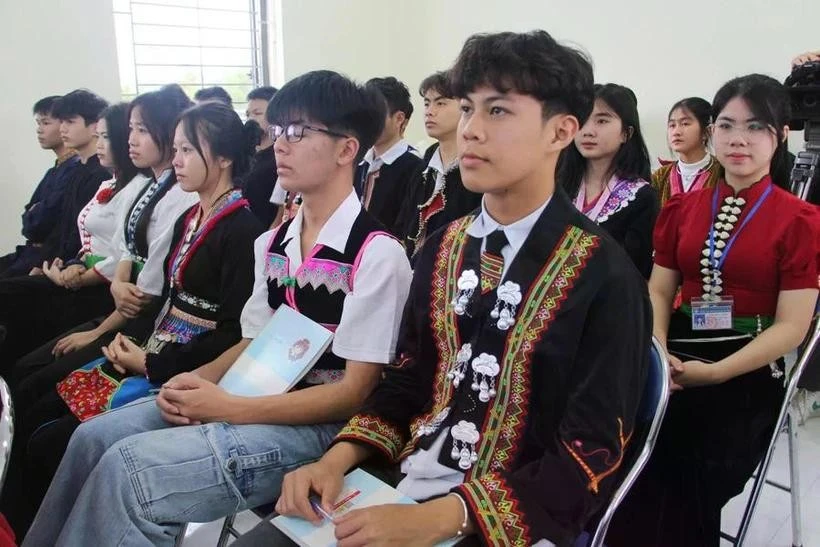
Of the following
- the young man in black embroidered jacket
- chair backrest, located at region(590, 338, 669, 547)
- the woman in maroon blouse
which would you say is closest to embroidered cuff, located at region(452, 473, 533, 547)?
the young man in black embroidered jacket

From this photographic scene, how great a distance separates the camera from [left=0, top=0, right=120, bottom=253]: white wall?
13.1ft

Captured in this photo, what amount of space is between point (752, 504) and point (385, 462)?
91cm

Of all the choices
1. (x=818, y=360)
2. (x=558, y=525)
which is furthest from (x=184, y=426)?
(x=818, y=360)

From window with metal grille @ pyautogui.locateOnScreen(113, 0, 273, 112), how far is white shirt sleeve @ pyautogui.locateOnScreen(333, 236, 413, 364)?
3.97m

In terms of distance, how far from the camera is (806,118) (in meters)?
1.92

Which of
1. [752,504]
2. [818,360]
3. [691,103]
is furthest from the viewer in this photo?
[691,103]

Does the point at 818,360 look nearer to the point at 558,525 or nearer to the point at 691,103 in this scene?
the point at 558,525

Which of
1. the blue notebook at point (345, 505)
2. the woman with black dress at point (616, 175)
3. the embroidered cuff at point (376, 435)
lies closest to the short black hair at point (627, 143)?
the woman with black dress at point (616, 175)

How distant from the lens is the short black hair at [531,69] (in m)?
1.01

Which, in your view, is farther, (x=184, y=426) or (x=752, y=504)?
(x=752, y=504)

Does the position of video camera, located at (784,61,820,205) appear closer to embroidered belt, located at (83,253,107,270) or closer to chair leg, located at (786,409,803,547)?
chair leg, located at (786,409,803,547)

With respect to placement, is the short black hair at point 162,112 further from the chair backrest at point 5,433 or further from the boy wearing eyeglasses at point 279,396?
the chair backrest at point 5,433

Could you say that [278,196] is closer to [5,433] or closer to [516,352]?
[5,433]

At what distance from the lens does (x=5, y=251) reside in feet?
14.0
